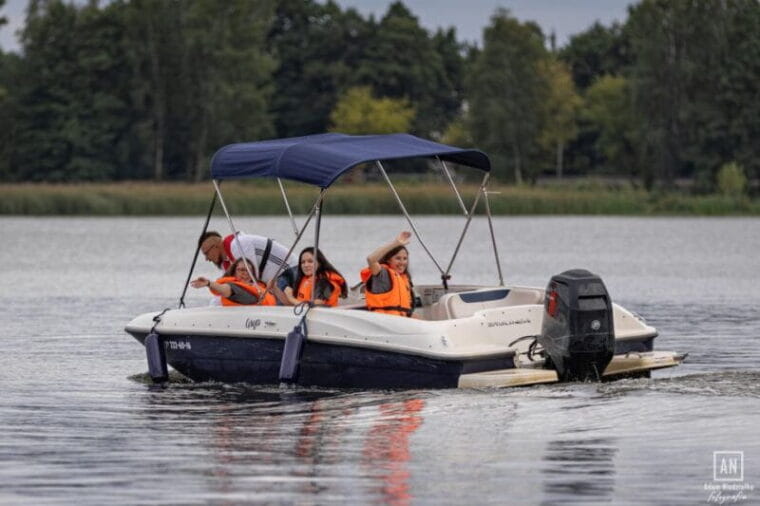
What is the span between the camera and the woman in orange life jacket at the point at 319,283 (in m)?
15.0

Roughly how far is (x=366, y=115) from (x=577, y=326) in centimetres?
7806

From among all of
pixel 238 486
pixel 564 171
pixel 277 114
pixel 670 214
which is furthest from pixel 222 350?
pixel 564 171

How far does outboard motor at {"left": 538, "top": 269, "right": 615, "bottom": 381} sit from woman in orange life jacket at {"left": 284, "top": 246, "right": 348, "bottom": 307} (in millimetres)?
1923

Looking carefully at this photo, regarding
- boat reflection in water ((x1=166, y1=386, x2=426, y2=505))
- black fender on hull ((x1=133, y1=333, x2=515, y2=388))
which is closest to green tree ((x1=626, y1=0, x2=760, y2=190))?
black fender on hull ((x1=133, y1=333, x2=515, y2=388))

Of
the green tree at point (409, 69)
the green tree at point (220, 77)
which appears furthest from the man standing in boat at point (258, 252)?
the green tree at point (409, 69)

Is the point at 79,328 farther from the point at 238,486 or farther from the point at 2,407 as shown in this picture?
the point at 238,486

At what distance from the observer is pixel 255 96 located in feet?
282

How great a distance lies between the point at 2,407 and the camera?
14.4 m

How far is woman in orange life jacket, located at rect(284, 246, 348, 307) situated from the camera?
49.2 feet

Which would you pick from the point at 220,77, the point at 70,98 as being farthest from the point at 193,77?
the point at 70,98

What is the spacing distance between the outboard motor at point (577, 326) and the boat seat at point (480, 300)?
1.26 m

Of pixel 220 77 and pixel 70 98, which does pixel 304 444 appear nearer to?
pixel 220 77

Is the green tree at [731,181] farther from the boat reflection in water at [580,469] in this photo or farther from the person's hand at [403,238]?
the boat reflection in water at [580,469]

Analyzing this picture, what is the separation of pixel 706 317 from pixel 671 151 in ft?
198
